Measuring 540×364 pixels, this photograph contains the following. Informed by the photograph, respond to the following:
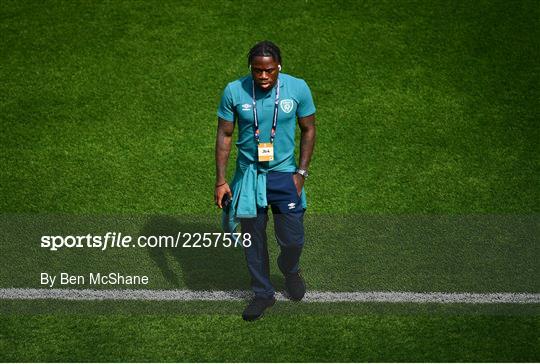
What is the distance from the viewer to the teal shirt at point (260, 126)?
23.2ft

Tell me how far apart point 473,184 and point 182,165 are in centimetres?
293

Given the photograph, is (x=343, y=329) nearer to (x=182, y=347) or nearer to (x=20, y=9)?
(x=182, y=347)

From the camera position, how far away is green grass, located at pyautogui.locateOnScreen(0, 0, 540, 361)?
7.41 m

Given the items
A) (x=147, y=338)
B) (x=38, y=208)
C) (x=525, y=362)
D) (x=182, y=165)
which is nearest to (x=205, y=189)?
(x=182, y=165)

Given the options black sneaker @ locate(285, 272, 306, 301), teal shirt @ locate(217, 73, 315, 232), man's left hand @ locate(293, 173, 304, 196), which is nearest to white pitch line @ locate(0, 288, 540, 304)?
black sneaker @ locate(285, 272, 306, 301)

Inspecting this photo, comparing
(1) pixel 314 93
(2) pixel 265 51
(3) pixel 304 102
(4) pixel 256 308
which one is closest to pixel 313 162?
(1) pixel 314 93

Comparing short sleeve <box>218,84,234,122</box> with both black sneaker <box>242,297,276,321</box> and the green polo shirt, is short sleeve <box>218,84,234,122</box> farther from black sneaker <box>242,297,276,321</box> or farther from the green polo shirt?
black sneaker <box>242,297,276,321</box>

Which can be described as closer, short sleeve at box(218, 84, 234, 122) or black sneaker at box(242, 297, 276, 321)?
short sleeve at box(218, 84, 234, 122)

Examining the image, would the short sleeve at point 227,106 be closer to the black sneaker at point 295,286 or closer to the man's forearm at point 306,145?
the man's forearm at point 306,145

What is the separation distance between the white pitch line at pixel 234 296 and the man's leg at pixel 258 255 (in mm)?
316

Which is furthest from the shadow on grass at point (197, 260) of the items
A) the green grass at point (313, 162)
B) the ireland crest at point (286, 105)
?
the ireland crest at point (286, 105)

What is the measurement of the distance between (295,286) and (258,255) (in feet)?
1.77

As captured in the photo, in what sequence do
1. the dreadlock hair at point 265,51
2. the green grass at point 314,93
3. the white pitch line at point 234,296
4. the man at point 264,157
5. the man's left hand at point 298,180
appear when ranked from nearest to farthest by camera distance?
the dreadlock hair at point 265,51
the man at point 264,157
the man's left hand at point 298,180
the white pitch line at point 234,296
the green grass at point 314,93

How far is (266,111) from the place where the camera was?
7070 mm
